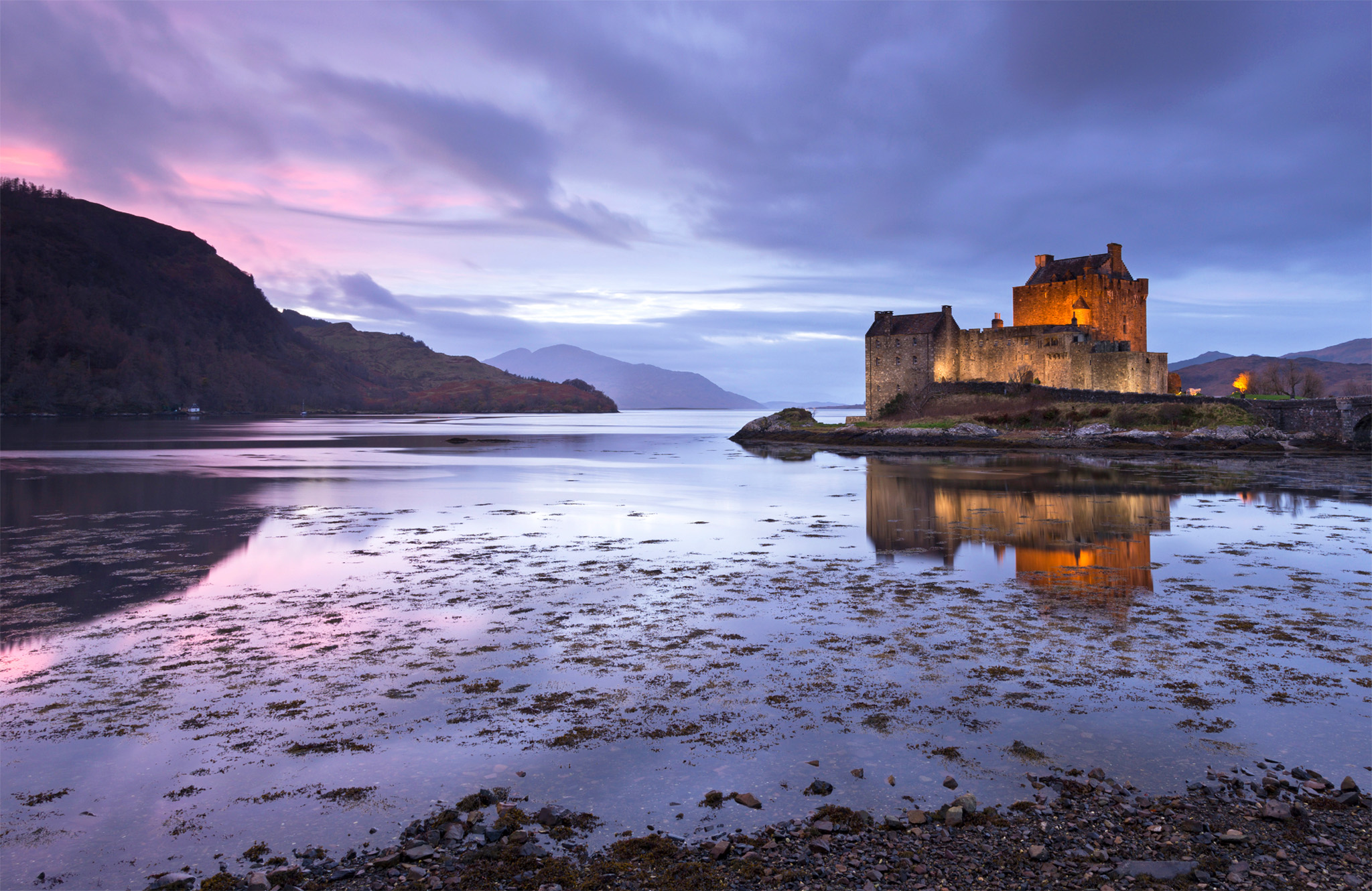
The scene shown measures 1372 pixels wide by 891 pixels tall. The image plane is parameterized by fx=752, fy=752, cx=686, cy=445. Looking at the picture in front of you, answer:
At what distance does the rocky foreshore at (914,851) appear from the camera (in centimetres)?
440

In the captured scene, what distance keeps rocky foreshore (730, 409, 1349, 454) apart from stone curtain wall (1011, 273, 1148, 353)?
14.7 meters

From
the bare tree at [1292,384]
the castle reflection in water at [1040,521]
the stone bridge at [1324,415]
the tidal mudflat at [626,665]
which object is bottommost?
the tidal mudflat at [626,665]

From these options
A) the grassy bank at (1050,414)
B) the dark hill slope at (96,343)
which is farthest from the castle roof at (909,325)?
the dark hill slope at (96,343)

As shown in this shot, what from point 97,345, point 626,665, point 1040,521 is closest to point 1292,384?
point 1040,521

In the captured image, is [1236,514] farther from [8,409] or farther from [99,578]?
[8,409]

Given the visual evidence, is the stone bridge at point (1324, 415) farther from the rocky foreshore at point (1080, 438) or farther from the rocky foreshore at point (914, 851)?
the rocky foreshore at point (914, 851)

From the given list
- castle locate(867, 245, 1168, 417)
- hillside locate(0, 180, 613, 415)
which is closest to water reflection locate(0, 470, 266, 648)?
castle locate(867, 245, 1168, 417)

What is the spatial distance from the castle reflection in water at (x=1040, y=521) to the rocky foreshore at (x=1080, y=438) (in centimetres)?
1542

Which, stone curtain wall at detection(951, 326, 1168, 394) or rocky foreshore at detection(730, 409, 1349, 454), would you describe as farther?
stone curtain wall at detection(951, 326, 1168, 394)

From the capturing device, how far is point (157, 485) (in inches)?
1046

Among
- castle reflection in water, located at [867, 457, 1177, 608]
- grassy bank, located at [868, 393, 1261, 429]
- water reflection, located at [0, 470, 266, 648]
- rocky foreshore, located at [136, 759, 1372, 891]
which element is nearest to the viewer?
rocky foreshore, located at [136, 759, 1372, 891]

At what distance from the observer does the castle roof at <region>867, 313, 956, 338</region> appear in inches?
2442

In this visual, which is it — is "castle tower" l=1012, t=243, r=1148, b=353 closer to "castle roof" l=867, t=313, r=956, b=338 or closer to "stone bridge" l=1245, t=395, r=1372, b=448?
"castle roof" l=867, t=313, r=956, b=338

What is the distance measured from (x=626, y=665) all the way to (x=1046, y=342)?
2272 inches
